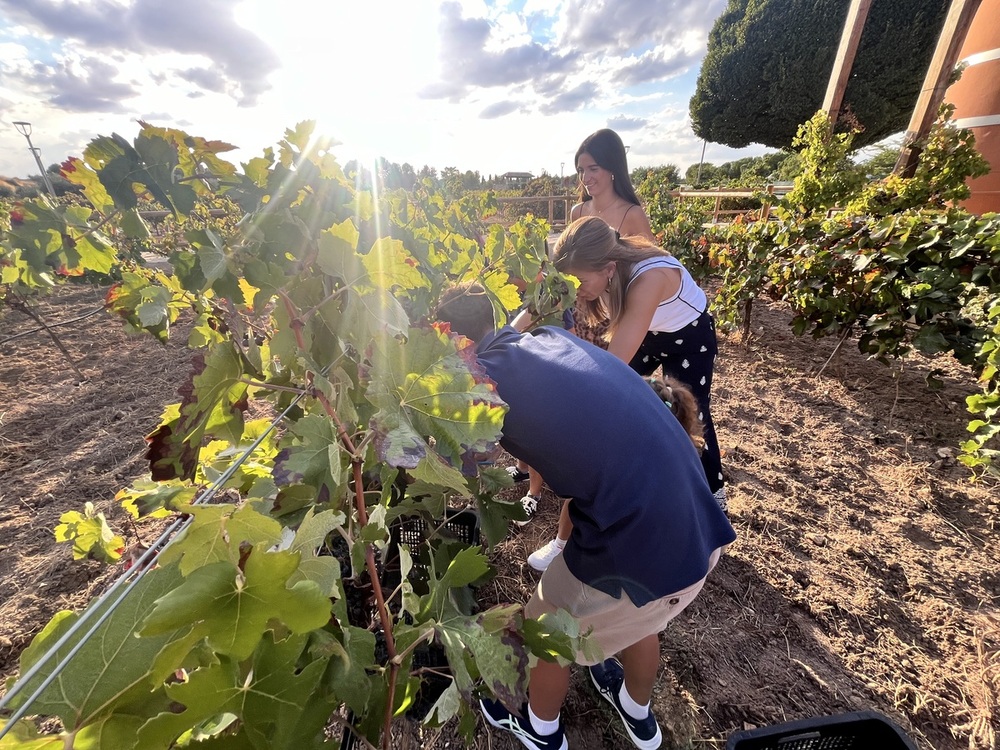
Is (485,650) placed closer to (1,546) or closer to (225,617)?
(225,617)

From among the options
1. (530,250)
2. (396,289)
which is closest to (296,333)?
(396,289)

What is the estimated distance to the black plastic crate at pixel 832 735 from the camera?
4.31 ft

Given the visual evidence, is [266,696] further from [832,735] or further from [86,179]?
[832,735]

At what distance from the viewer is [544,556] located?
239cm

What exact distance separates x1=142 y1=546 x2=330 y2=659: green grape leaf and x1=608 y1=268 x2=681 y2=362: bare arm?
5.84 feet

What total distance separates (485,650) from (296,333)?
0.65m

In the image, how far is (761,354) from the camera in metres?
4.88

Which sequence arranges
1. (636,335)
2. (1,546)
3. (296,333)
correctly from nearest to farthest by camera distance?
(296,333), (636,335), (1,546)

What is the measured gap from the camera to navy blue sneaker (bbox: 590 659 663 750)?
66.1 inches

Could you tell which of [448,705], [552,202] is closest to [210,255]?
[448,705]

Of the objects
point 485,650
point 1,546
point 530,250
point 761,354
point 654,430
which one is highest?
point 530,250

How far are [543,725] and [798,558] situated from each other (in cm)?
170

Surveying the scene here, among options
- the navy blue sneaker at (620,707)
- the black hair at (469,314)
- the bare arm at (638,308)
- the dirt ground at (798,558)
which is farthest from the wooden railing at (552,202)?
the navy blue sneaker at (620,707)

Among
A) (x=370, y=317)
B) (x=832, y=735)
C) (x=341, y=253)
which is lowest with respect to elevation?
(x=832, y=735)
